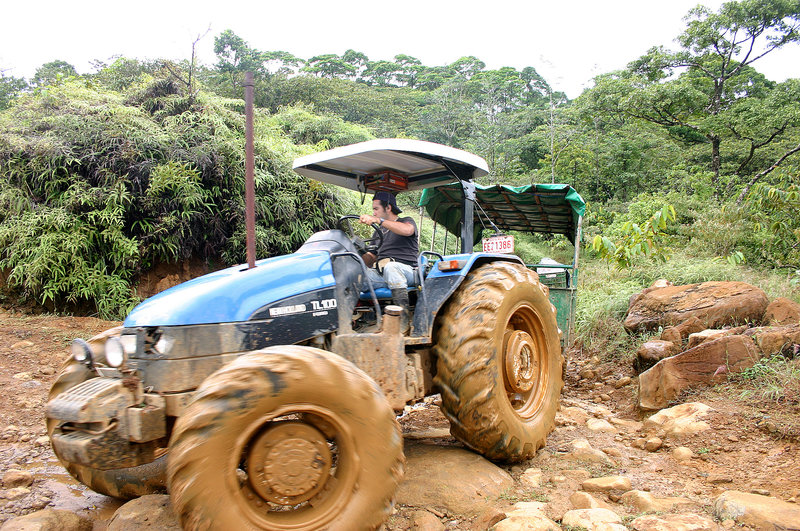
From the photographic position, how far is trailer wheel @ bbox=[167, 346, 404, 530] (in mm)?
2145

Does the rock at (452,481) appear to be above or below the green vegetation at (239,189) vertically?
below

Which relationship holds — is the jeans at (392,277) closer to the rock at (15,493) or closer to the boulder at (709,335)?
the rock at (15,493)

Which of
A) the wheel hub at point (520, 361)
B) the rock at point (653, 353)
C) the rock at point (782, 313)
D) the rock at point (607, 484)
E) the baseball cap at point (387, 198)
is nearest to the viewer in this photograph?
the rock at point (607, 484)

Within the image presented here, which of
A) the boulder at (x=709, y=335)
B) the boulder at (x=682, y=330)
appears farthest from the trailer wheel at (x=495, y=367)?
the boulder at (x=682, y=330)

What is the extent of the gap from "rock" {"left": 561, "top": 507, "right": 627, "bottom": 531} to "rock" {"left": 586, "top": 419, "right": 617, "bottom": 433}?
1827 millimetres

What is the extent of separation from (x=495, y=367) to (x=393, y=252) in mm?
1245

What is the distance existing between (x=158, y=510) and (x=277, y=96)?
2650cm

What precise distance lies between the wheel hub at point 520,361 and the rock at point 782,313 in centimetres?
309

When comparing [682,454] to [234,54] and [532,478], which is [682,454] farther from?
[234,54]

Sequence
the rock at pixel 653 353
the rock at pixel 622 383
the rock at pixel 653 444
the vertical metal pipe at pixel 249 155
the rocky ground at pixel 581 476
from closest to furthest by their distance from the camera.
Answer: the vertical metal pipe at pixel 249 155 → the rocky ground at pixel 581 476 → the rock at pixel 653 444 → the rock at pixel 653 353 → the rock at pixel 622 383

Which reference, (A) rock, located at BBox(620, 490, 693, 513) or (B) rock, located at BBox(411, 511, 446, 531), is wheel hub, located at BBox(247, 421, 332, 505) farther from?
(A) rock, located at BBox(620, 490, 693, 513)

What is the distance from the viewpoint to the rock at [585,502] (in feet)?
9.55

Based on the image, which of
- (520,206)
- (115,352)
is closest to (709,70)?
(520,206)

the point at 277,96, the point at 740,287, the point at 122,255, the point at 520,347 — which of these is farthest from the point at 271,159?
the point at 277,96
